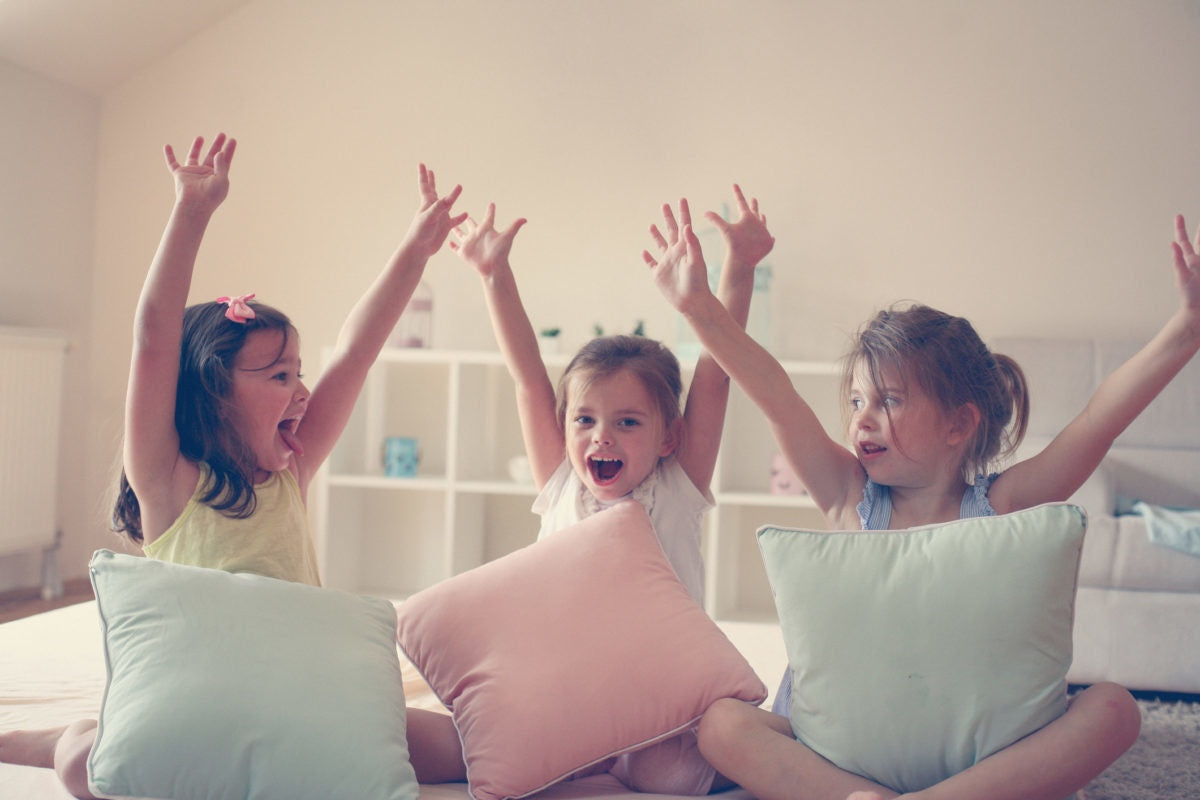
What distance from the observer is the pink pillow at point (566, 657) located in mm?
1246

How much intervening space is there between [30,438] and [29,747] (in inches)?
93.9

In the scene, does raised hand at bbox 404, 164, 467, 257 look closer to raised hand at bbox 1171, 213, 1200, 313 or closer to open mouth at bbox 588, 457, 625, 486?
open mouth at bbox 588, 457, 625, 486

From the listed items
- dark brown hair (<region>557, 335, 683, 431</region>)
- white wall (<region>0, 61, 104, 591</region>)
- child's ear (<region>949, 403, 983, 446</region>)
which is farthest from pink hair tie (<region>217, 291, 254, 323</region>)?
white wall (<region>0, 61, 104, 591</region>)

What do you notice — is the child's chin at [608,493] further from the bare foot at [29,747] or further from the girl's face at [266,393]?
the bare foot at [29,747]

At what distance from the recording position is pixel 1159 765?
79.4 inches

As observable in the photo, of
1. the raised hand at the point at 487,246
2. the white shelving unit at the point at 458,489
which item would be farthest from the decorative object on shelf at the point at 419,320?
the raised hand at the point at 487,246

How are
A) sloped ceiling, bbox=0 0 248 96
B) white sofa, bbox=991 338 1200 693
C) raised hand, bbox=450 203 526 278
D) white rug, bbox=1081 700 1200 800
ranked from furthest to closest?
1. sloped ceiling, bbox=0 0 248 96
2. white sofa, bbox=991 338 1200 693
3. white rug, bbox=1081 700 1200 800
4. raised hand, bbox=450 203 526 278

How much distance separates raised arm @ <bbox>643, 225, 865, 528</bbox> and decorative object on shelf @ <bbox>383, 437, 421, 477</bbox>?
6.98ft

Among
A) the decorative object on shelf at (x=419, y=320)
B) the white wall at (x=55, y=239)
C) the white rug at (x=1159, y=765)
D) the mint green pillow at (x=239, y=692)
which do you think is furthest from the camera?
the decorative object on shelf at (x=419, y=320)

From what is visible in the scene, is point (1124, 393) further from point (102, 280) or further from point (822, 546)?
point (102, 280)

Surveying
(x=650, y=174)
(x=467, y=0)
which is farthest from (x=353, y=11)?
(x=650, y=174)

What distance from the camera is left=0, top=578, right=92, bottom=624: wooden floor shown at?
3242mm

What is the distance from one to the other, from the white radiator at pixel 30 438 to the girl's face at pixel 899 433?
2766 mm

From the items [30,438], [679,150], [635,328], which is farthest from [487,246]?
[30,438]
